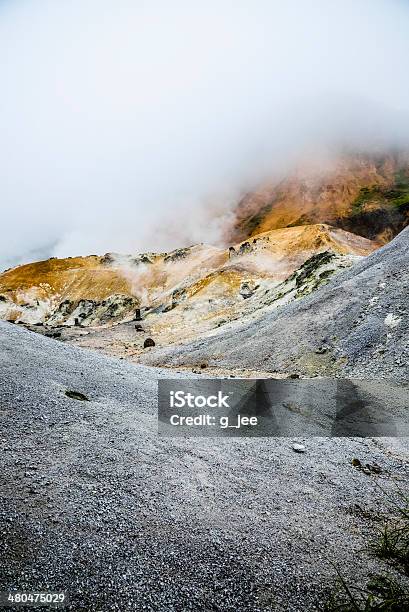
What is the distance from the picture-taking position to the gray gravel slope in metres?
6.93

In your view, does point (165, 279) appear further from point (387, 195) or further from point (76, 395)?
point (76, 395)

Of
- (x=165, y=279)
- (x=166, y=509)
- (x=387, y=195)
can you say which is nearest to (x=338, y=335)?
(x=166, y=509)

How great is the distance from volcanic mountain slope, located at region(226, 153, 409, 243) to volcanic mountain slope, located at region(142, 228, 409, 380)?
112212 mm

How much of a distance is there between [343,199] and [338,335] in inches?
6039

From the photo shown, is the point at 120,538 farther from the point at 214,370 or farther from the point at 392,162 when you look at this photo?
the point at 392,162

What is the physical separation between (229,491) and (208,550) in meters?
2.40

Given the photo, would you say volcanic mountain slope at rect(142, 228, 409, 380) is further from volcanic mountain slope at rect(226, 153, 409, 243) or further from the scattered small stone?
volcanic mountain slope at rect(226, 153, 409, 243)

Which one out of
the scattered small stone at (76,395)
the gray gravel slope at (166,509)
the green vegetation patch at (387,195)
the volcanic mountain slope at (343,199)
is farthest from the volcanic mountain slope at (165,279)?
the green vegetation patch at (387,195)

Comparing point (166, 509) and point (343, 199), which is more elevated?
point (343, 199)

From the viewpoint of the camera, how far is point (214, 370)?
32438 millimetres

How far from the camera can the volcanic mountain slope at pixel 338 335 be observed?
25500 millimetres

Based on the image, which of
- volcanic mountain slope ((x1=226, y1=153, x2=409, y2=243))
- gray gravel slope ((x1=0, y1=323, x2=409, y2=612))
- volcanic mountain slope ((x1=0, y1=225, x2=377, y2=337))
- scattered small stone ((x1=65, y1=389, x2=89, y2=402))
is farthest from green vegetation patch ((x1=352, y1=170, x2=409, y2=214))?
scattered small stone ((x1=65, y1=389, x2=89, y2=402))

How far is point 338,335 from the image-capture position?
29781 mm

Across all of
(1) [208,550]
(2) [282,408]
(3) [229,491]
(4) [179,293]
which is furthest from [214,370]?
(4) [179,293]
